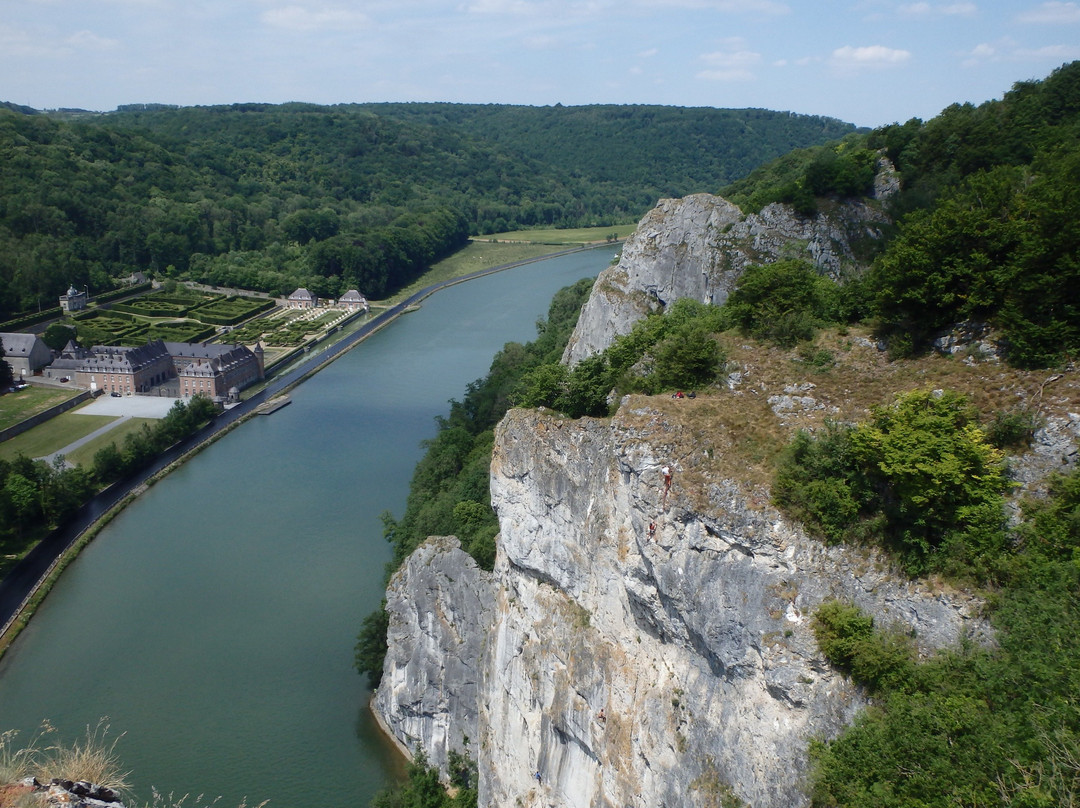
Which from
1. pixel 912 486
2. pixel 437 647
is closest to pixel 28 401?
pixel 437 647

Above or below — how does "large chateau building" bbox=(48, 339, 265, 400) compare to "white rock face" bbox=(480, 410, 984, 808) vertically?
below

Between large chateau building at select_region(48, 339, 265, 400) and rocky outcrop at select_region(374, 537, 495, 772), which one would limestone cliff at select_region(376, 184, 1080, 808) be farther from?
large chateau building at select_region(48, 339, 265, 400)

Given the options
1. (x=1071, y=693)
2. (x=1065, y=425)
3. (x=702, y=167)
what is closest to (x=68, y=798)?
(x=1071, y=693)

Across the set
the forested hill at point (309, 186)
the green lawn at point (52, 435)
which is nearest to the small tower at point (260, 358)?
the green lawn at point (52, 435)

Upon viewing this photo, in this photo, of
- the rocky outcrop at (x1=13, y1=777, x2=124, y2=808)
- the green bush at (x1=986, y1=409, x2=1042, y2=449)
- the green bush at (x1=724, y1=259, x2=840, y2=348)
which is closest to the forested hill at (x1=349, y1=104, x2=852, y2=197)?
the green bush at (x1=724, y1=259, x2=840, y2=348)

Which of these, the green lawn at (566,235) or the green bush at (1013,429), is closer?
the green bush at (1013,429)

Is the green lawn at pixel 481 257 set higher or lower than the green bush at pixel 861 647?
lower

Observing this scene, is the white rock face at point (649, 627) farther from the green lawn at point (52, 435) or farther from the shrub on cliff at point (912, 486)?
the green lawn at point (52, 435)

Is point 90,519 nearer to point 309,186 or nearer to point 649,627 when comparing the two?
point 649,627
